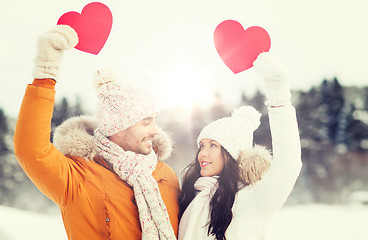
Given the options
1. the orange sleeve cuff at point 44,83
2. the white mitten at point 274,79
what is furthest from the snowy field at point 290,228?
the white mitten at point 274,79

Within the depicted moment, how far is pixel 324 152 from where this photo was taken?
1784 centimetres

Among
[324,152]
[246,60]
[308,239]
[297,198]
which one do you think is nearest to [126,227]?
[246,60]

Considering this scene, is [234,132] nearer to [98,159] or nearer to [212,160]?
[212,160]

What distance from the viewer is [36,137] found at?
69.1 inches

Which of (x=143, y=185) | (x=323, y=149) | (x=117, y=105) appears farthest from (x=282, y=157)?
(x=323, y=149)

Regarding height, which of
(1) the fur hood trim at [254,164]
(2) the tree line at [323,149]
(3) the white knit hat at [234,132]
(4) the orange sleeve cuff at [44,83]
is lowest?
(2) the tree line at [323,149]

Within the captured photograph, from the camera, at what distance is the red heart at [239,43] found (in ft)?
7.39

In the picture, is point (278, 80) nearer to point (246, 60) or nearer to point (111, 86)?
point (246, 60)

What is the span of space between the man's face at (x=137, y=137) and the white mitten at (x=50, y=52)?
0.60 meters

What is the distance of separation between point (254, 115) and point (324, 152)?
16818 mm

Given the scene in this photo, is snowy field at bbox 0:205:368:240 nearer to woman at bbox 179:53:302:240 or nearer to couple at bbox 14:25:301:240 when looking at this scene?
couple at bbox 14:25:301:240

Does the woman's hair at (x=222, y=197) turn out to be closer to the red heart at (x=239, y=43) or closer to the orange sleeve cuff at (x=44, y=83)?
the red heart at (x=239, y=43)

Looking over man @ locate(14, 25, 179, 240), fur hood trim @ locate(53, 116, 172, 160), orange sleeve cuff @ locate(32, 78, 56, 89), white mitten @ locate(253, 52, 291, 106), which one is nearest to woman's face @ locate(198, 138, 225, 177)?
man @ locate(14, 25, 179, 240)

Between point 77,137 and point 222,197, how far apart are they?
3.09ft
